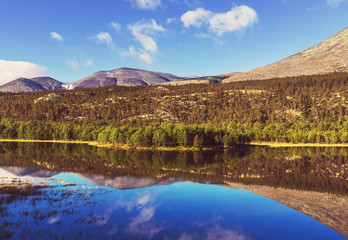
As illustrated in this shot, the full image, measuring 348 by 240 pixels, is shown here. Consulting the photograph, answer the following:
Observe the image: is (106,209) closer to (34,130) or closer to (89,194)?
(89,194)

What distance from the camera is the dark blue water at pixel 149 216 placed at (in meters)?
23.9

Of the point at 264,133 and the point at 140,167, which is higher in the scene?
Result: the point at 140,167

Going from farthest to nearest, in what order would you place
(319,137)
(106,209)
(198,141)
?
(319,137), (198,141), (106,209)

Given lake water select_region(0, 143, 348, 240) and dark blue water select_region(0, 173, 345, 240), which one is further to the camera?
lake water select_region(0, 143, 348, 240)

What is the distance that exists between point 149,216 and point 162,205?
477 centimetres

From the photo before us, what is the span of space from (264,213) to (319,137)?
133082 mm

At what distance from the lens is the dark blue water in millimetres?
23891

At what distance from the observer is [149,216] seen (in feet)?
94.5

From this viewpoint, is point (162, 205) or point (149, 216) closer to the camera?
point (149, 216)

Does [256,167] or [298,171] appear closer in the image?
[298,171]

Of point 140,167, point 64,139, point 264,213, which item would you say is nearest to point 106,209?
point 264,213

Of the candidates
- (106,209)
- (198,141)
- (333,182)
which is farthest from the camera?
(198,141)

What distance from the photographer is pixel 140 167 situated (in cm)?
6256

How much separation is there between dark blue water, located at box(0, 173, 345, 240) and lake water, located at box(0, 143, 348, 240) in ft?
0.28
